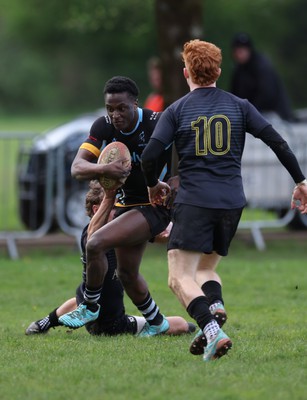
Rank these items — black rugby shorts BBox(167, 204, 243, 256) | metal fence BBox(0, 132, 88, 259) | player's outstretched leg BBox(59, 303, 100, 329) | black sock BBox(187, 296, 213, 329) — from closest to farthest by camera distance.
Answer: black sock BBox(187, 296, 213, 329) < black rugby shorts BBox(167, 204, 243, 256) < player's outstretched leg BBox(59, 303, 100, 329) < metal fence BBox(0, 132, 88, 259)

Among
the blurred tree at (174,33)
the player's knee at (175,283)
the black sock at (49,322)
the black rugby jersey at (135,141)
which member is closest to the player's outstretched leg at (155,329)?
the black sock at (49,322)

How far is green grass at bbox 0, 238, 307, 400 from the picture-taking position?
608 centimetres

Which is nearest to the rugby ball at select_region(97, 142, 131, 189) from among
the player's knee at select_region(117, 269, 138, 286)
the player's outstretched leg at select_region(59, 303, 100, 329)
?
the player's knee at select_region(117, 269, 138, 286)

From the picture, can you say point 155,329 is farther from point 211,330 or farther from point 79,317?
point 211,330

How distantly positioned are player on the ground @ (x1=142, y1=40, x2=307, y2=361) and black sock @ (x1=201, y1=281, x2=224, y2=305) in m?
0.54

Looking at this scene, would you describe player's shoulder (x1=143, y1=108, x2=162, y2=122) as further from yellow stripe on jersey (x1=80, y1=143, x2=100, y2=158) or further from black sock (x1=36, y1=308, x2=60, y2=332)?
black sock (x1=36, y1=308, x2=60, y2=332)

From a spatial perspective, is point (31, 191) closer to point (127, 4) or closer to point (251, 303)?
point (251, 303)

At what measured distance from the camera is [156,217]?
7.88 meters

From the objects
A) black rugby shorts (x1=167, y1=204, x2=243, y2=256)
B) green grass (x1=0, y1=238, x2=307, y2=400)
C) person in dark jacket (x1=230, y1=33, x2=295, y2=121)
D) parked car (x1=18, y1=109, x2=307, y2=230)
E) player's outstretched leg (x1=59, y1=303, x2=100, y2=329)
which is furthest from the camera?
person in dark jacket (x1=230, y1=33, x2=295, y2=121)

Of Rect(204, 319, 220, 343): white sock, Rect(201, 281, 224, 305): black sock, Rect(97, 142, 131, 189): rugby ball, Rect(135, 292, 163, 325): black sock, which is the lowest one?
Rect(135, 292, 163, 325): black sock

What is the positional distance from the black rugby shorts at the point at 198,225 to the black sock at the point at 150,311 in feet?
3.97

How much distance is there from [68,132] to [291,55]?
2754cm

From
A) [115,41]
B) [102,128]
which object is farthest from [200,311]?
[115,41]

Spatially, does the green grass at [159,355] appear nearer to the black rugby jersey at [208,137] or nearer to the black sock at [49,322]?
the black sock at [49,322]
